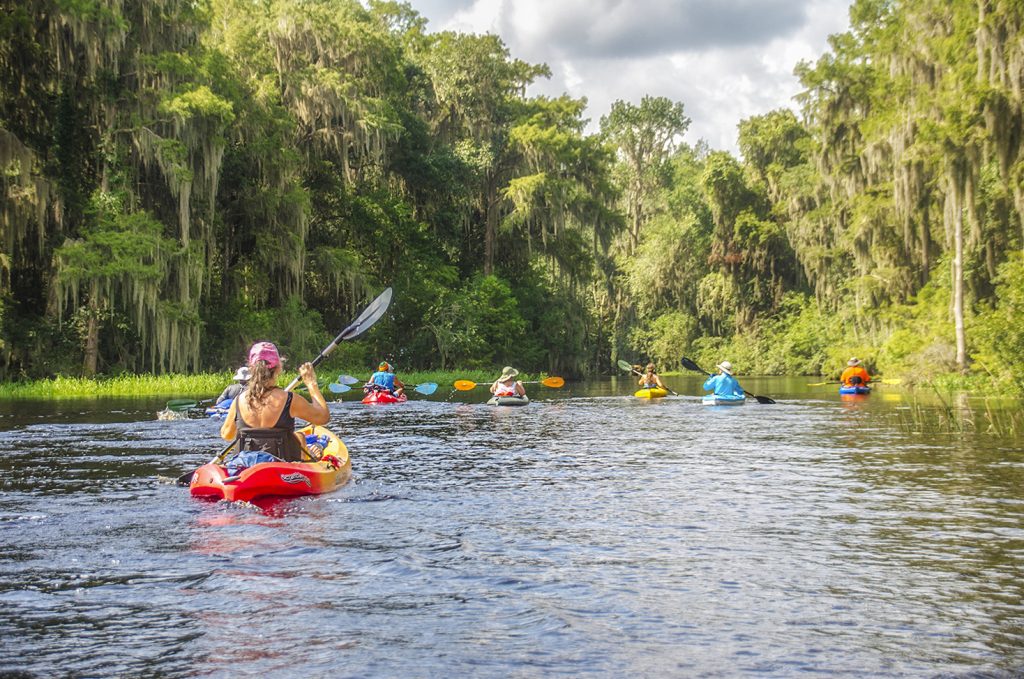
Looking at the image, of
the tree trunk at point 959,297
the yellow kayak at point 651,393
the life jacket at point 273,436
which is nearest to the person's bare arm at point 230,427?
the life jacket at point 273,436

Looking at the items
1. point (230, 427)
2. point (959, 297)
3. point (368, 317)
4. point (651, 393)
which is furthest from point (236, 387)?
point (959, 297)

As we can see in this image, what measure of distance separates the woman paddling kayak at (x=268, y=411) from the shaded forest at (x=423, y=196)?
18.0 meters

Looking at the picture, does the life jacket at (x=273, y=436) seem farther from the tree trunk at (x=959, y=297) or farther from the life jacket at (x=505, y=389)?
the tree trunk at (x=959, y=297)

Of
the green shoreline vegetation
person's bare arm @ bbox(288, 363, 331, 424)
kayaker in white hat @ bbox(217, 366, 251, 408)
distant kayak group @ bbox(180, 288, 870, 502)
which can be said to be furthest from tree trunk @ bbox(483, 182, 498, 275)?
person's bare arm @ bbox(288, 363, 331, 424)

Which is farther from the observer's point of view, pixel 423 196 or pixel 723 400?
pixel 423 196

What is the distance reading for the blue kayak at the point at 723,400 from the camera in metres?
25.4

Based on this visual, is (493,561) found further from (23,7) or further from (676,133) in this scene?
(676,133)

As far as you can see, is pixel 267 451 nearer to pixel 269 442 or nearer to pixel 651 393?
pixel 269 442

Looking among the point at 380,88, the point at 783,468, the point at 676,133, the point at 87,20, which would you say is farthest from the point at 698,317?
the point at 783,468

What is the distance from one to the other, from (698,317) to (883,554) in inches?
2226

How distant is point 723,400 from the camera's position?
2533cm

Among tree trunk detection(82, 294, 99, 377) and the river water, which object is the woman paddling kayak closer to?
the river water

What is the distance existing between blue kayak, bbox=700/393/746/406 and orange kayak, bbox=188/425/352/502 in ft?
53.8

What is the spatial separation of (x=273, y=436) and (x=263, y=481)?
0.53m
